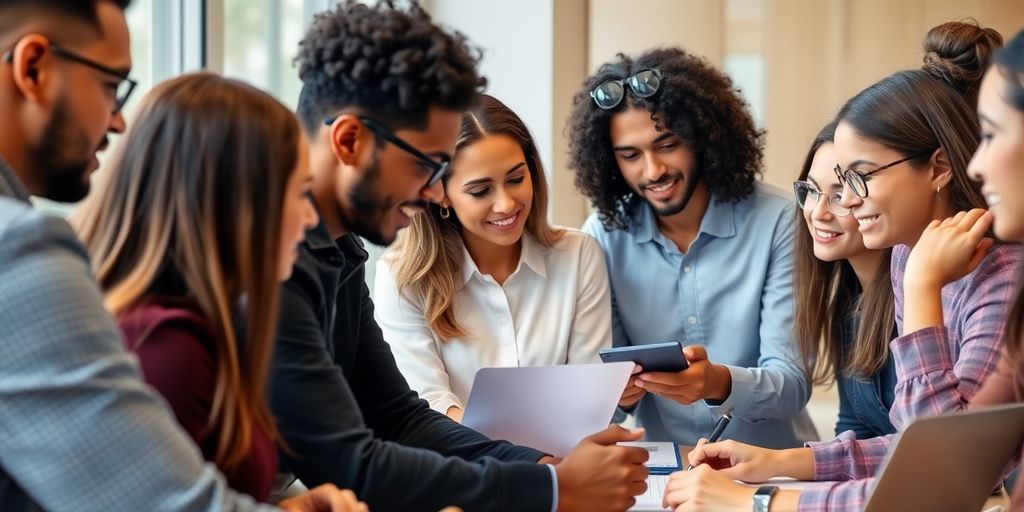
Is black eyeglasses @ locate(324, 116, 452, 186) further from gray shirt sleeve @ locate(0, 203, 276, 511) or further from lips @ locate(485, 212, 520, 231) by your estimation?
lips @ locate(485, 212, 520, 231)

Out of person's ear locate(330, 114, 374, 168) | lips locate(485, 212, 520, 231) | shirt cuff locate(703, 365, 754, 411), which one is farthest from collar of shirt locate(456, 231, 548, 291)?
person's ear locate(330, 114, 374, 168)

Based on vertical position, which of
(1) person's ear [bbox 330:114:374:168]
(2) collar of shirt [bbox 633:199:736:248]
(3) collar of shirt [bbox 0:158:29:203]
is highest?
(3) collar of shirt [bbox 0:158:29:203]

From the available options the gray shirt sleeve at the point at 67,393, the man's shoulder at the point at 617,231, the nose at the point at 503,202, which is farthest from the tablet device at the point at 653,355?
the gray shirt sleeve at the point at 67,393

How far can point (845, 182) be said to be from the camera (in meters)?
2.22

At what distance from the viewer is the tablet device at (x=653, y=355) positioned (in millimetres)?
2096

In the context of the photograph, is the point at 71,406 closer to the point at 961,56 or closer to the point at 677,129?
the point at 961,56

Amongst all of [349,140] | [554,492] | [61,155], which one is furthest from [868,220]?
[61,155]

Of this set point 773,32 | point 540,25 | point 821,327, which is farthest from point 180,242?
point 773,32

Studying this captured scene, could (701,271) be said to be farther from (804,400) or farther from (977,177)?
(977,177)

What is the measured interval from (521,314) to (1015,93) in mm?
1367

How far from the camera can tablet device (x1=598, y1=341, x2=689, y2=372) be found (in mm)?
2096

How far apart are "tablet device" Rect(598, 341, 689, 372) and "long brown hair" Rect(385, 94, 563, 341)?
0.54m

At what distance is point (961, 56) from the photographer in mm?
2234

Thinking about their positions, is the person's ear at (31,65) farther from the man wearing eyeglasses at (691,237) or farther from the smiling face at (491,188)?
the man wearing eyeglasses at (691,237)
